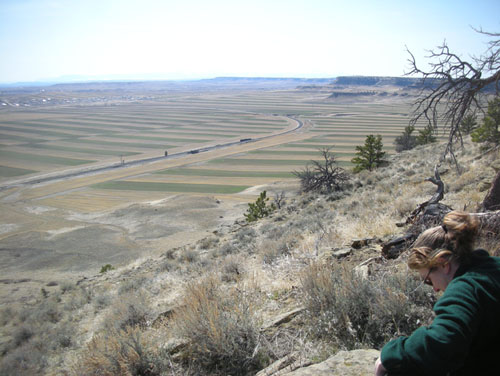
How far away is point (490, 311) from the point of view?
178cm

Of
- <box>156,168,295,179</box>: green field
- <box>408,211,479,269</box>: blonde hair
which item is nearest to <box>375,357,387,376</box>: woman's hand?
<box>408,211,479,269</box>: blonde hair

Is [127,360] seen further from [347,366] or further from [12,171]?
[12,171]

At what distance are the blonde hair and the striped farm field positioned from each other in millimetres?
42721

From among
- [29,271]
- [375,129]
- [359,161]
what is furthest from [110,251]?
[375,129]

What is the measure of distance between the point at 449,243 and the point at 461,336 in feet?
1.85

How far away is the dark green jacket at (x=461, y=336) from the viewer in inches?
67.4

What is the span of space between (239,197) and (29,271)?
23.8 meters

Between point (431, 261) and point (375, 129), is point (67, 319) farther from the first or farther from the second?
point (375, 129)

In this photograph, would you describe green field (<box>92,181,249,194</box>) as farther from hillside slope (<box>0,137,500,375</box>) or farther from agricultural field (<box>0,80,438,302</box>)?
hillside slope (<box>0,137,500,375</box>)

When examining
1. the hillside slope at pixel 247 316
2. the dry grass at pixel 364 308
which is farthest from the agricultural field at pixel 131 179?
the dry grass at pixel 364 308

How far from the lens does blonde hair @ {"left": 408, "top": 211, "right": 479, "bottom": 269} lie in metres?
2.02

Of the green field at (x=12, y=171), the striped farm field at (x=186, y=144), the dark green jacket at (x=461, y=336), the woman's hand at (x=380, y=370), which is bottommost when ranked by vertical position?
the green field at (x=12, y=171)

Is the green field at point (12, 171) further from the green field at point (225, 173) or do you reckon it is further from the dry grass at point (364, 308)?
the dry grass at point (364, 308)

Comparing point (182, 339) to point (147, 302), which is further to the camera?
point (147, 302)
